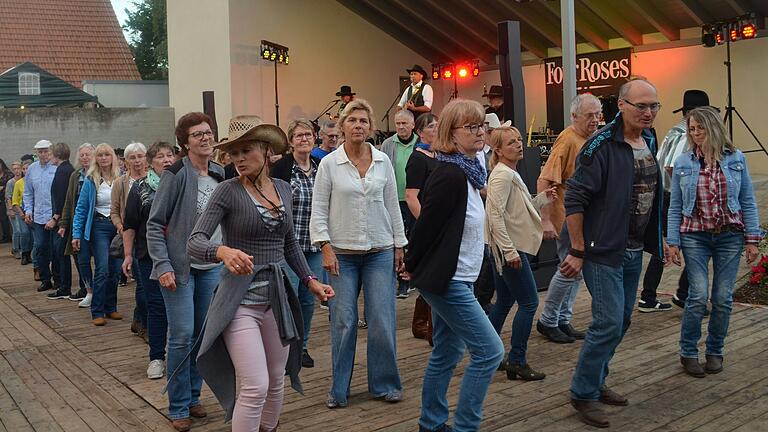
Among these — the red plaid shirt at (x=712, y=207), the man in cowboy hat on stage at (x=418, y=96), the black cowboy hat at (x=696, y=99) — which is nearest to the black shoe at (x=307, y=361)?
the red plaid shirt at (x=712, y=207)

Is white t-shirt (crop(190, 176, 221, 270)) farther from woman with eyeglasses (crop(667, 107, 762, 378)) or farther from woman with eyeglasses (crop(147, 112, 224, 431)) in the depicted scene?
woman with eyeglasses (crop(667, 107, 762, 378))

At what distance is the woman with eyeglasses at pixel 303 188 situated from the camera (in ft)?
20.0

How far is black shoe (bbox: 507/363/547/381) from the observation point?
18.0ft

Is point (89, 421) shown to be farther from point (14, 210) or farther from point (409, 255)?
point (14, 210)

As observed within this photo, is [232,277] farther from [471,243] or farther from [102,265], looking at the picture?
[102,265]

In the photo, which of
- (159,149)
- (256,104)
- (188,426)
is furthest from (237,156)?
(256,104)

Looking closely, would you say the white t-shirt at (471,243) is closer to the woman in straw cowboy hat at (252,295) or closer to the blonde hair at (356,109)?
the woman in straw cowboy hat at (252,295)

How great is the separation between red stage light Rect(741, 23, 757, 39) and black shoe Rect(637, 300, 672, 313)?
11.1 m

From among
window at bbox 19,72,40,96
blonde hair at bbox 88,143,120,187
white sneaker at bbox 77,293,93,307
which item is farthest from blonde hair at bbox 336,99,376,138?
window at bbox 19,72,40,96

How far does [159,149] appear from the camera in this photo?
6.36 meters

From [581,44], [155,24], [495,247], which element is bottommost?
[495,247]

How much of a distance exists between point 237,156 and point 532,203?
2619mm

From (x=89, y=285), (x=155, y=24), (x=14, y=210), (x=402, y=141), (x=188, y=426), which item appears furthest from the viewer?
(x=155, y=24)

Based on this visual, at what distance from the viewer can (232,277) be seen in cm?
385
